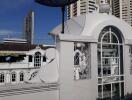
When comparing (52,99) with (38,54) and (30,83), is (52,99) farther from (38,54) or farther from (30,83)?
(38,54)

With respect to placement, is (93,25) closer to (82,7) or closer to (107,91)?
(107,91)

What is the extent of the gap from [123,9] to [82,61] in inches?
3555

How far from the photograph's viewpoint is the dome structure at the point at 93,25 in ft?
44.1

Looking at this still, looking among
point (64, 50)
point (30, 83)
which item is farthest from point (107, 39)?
point (30, 83)

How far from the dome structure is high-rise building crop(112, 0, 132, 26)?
270 feet

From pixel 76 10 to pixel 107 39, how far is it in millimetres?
83391

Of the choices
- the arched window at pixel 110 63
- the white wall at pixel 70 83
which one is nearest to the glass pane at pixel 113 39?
the arched window at pixel 110 63

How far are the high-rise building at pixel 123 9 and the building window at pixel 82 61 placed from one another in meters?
84.8

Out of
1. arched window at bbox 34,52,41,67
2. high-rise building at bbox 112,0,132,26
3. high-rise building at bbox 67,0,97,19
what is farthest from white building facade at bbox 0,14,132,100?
high-rise building at bbox 112,0,132,26

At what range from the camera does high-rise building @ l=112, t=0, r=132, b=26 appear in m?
93.9

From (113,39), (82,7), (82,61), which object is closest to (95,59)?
(82,61)

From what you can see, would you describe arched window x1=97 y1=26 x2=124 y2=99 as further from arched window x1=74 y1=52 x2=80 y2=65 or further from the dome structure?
arched window x1=74 y1=52 x2=80 y2=65

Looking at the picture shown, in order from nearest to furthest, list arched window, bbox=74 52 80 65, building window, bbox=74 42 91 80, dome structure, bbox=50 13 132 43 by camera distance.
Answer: building window, bbox=74 42 91 80 < dome structure, bbox=50 13 132 43 < arched window, bbox=74 52 80 65

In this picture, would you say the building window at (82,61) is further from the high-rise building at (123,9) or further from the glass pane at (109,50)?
the high-rise building at (123,9)
